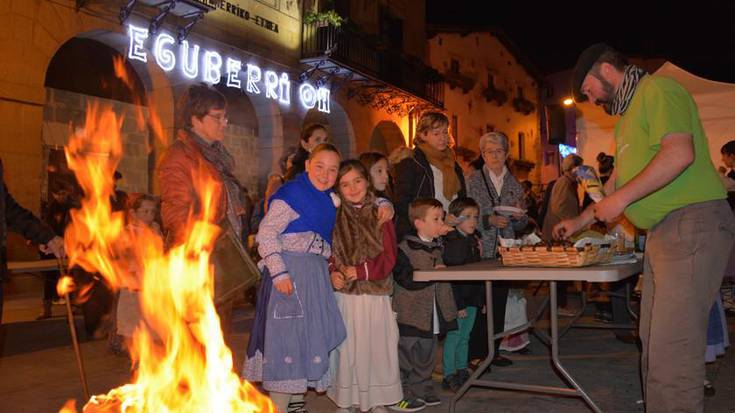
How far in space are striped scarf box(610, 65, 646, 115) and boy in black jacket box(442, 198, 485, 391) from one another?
1.72 m

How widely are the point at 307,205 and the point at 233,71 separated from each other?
11250 mm

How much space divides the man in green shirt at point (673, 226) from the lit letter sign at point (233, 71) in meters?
12.1

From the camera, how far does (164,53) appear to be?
12438mm

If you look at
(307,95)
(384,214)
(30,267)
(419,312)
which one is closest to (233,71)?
(307,95)

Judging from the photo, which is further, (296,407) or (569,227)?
(296,407)

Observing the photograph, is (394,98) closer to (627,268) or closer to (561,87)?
(627,268)

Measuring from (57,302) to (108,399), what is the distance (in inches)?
300

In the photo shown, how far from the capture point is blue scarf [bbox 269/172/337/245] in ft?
12.8

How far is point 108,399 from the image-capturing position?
3.16 metres

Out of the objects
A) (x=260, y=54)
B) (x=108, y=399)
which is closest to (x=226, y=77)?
(x=260, y=54)

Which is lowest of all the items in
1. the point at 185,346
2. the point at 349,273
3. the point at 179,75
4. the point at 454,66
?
the point at 185,346

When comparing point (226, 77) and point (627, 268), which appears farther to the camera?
point (226, 77)

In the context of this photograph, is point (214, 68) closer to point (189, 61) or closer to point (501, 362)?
point (189, 61)

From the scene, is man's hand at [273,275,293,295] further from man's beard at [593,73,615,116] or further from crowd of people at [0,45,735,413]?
man's beard at [593,73,615,116]
